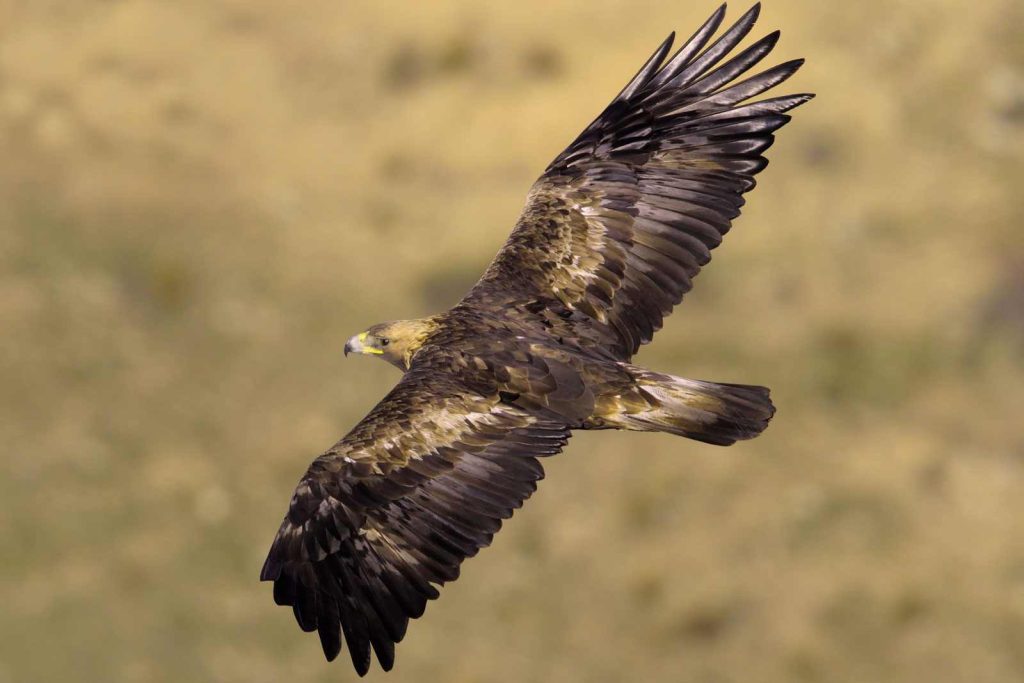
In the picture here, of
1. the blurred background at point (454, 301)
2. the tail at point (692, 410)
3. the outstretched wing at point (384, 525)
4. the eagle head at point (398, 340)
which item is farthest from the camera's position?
the blurred background at point (454, 301)

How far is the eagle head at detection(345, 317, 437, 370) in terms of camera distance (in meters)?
13.5

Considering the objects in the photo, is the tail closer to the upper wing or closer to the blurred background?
the upper wing

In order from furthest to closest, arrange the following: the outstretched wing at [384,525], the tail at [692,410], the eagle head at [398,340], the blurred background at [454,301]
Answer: the blurred background at [454,301] < the eagle head at [398,340] < the tail at [692,410] < the outstretched wing at [384,525]

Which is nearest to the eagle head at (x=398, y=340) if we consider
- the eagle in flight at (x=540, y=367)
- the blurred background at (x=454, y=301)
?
the eagle in flight at (x=540, y=367)

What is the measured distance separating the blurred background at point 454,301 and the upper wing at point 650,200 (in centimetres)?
1098

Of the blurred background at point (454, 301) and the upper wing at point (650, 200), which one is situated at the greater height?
the blurred background at point (454, 301)

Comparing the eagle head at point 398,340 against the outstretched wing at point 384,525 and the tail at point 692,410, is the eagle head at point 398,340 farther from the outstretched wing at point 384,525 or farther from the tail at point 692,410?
the tail at point 692,410

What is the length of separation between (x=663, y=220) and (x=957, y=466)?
42.3ft

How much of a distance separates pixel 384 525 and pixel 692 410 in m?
2.42

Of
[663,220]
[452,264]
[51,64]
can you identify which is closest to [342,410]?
[452,264]

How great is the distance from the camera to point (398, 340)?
44.8 ft

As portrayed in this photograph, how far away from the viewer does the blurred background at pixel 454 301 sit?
79.8 ft

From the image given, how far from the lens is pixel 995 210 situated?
2652cm

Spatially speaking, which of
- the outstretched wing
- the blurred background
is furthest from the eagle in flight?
the blurred background
